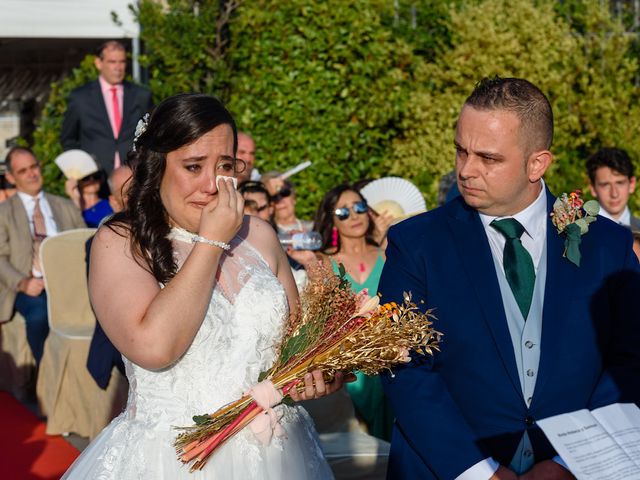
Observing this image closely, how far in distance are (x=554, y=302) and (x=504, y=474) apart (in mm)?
643

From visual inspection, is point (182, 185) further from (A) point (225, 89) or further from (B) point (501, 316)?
(A) point (225, 89)

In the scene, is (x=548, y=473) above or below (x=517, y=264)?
below

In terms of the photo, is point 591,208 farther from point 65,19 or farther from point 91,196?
point 65,19

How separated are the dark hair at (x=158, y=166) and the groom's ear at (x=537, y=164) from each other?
1.14m

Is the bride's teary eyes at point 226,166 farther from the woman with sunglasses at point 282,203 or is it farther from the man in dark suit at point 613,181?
the woman with sunglasses at point 282,203

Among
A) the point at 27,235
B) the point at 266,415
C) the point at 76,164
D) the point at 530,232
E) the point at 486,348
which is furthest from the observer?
the point at 76,164

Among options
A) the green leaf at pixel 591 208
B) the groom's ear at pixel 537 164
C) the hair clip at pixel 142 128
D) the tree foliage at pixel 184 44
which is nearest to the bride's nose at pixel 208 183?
the hair clip at pixel 142 128

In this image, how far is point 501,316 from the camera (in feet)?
11.5

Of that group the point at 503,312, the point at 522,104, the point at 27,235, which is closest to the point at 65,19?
the point at 27,235

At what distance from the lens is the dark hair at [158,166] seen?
367 centimetres

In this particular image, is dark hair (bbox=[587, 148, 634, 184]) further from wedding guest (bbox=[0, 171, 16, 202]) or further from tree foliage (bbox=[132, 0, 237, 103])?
wedding guest (bbox=[0, 171, 16, 202])

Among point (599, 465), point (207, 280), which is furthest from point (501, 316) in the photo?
point (207, 280)

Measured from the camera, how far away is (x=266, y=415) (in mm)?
3602

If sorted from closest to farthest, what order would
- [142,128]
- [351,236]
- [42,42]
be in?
[142,128]
[351,236]
[42,42]
